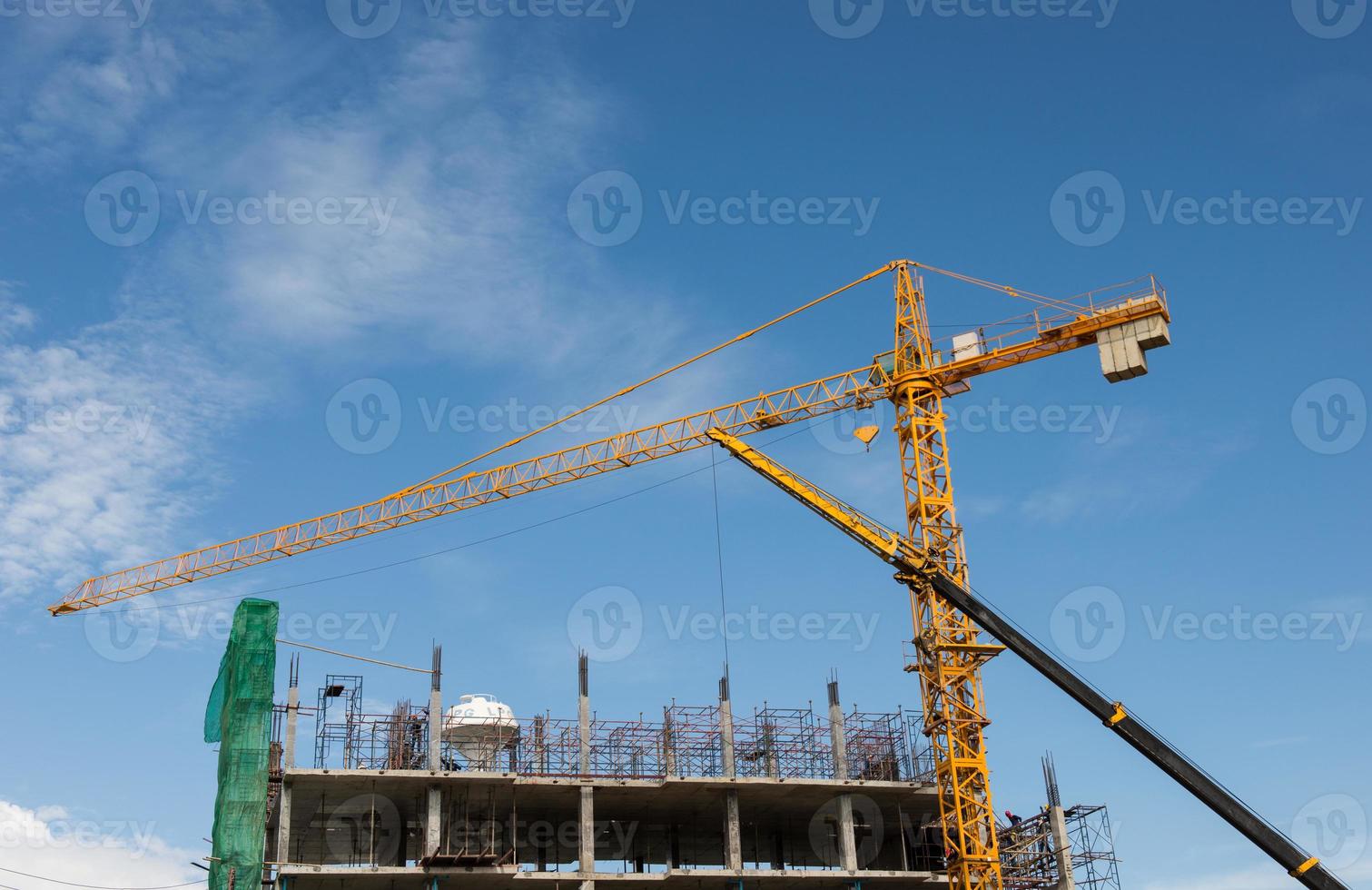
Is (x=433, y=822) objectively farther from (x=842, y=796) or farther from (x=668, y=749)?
(x=842, y=796)

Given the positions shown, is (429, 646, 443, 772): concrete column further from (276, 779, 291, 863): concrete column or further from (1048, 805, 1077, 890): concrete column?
(1048, 805, 1077, 890): concrete column

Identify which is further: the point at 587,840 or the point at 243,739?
the point at 587,840

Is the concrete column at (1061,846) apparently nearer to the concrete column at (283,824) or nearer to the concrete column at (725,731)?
the concrete column at (725,731)

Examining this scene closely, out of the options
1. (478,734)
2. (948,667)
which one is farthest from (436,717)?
(948,667)

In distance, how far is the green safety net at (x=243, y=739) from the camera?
4753 cm

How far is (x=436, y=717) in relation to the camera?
51281mm

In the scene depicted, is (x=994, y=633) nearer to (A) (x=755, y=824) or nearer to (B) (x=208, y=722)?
(A) (x=755, y=824)

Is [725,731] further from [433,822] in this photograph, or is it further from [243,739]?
[243,739]

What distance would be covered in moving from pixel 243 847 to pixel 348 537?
19591mm

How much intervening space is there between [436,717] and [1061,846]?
24.2 meters

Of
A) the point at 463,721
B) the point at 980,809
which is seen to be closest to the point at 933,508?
the point at 980,809

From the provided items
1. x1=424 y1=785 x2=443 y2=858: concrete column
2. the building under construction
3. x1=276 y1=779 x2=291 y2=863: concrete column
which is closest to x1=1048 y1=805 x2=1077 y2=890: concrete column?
the building under construction

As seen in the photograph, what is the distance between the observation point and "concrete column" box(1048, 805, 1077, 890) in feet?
178

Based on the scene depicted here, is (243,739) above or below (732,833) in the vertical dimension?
above
